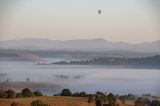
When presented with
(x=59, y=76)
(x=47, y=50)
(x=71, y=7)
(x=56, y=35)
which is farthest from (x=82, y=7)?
(x=59, y=76)

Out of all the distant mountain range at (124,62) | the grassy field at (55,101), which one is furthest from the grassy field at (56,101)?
the distant mountain range at (124,62)

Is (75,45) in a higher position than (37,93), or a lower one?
higher

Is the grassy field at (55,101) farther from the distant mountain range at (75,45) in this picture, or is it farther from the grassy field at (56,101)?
the distant mountain range at (75,45)

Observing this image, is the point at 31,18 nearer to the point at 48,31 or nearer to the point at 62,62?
the point at 48,31

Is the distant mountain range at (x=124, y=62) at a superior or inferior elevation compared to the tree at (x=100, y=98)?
superior

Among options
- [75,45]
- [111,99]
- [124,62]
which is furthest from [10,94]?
[124,62]

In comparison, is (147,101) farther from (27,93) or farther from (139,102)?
(27,93)

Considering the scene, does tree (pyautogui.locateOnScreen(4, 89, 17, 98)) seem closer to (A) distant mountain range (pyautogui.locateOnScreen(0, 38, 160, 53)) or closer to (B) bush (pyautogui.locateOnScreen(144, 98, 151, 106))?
(A) distant mountain range (pyautogui.locateOnScreen(0, 38, 160, 53))

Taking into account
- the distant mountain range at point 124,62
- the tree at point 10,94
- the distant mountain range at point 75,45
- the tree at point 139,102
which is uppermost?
the distant mountain range at point 75,45
